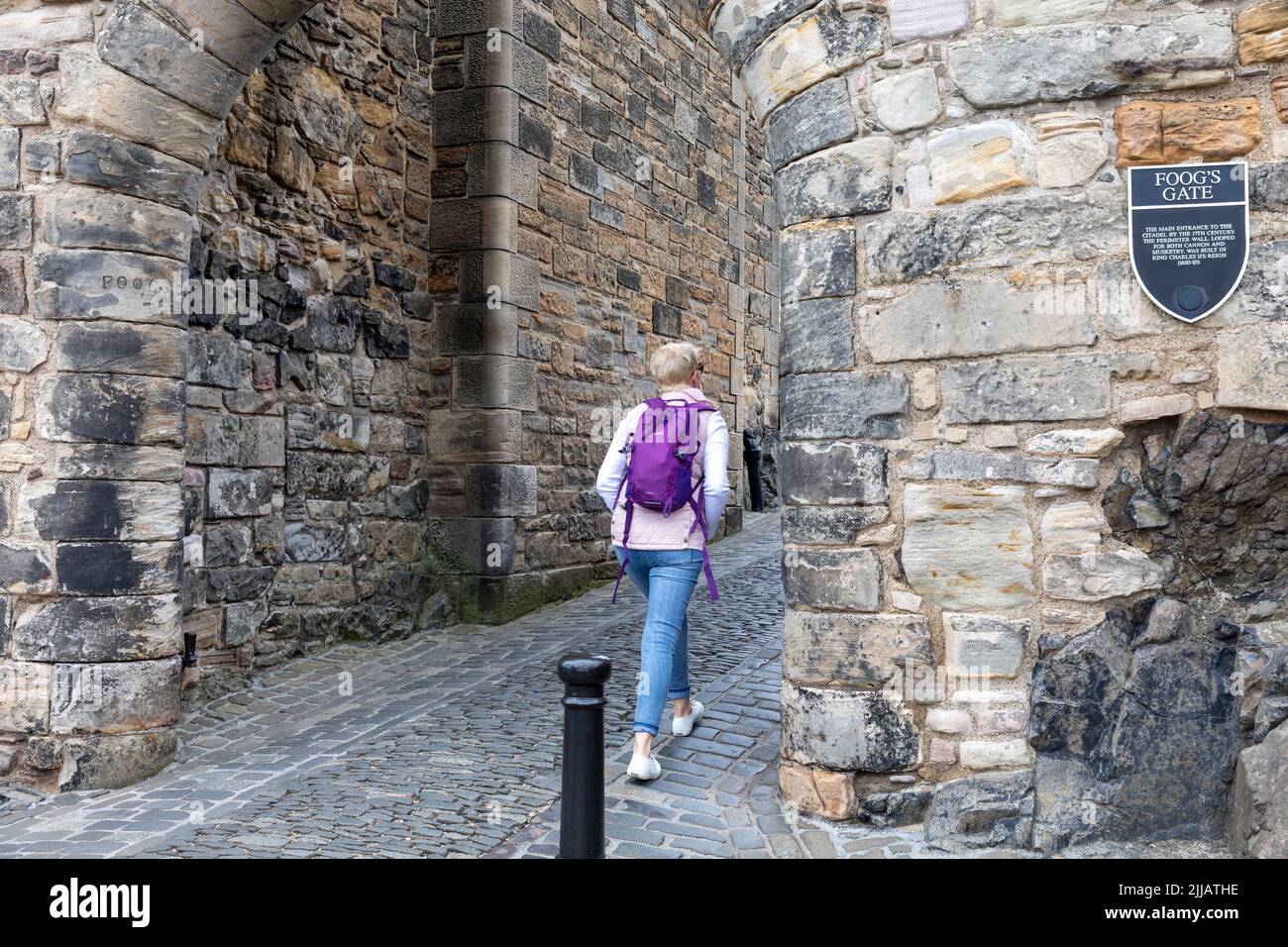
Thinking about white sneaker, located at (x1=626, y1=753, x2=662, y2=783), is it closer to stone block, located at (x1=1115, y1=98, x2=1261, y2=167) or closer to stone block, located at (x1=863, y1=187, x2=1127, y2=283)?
stone block, located at (x1=863, y1=187, x2=1127, y2=283)

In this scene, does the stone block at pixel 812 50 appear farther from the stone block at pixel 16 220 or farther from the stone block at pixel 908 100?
the stone block at pixel 16 220

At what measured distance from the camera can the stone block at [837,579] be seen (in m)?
3.29

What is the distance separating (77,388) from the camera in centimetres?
392

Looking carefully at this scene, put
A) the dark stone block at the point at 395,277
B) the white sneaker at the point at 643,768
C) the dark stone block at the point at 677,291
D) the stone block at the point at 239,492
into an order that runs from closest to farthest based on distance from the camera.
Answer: the white sneaker at the point at 643,768 < the stone block at the point at 239,492 < the dark stone block at the point at 395,277 < the dark stone block at the point at 677,291

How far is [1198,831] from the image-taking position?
9.71 feet

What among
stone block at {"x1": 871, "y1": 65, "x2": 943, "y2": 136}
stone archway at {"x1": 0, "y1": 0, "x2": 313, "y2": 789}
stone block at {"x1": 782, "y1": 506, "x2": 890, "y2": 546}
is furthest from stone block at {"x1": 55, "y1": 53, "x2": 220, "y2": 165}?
stone block at {"x1": 782, "y1": 506, "x2": 890, "y2": 546}

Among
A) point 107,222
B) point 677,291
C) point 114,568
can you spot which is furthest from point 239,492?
point 677,291

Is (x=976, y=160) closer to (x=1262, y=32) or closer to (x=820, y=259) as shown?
(x=820, y=259)

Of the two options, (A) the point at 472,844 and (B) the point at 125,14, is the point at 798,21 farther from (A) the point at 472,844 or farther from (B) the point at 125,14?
(A) the point at 472,844

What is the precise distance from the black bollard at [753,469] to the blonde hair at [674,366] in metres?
8.39

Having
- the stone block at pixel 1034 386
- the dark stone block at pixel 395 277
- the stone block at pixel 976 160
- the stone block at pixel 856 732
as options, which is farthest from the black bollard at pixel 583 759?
the dark stone block at pixel 395 277

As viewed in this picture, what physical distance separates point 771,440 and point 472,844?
37.7 ft

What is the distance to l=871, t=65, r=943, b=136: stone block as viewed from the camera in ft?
10.7

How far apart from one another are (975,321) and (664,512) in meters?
1.25
